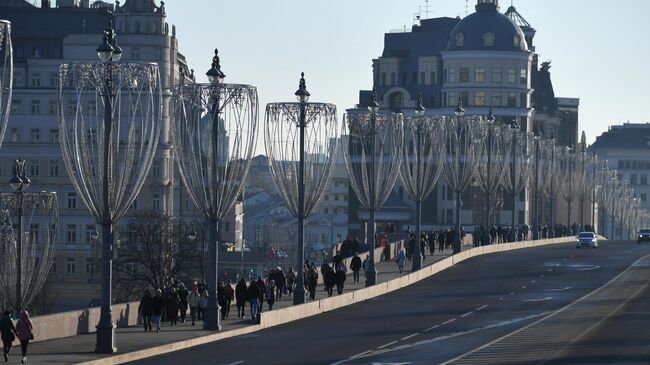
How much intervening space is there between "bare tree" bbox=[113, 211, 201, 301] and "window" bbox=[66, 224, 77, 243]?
1726 centimetres

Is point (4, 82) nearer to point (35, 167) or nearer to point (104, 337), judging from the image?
point (104, 337)

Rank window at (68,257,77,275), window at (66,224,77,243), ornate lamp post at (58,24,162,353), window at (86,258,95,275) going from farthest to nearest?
window at (66,224,77,243) → window at (68,257,77,275) → window at (86,258,95,275) → ornate lamp post at (58,24,162,353)

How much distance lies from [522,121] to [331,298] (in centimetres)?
12921

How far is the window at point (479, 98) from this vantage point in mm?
191750

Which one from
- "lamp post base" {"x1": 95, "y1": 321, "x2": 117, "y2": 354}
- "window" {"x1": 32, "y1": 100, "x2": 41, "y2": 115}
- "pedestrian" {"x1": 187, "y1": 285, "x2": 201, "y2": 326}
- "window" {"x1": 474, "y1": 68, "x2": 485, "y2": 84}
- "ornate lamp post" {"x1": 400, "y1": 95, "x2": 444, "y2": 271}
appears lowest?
"lamp post base" {"x1": 95, "y1": 321, "x2": 117, "y2": 354}

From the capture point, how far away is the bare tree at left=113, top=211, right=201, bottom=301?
10236 centimetres

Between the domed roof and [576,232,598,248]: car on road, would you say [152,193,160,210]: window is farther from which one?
the domed roof

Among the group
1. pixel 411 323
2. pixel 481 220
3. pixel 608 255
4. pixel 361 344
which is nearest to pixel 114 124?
pixel 361 344

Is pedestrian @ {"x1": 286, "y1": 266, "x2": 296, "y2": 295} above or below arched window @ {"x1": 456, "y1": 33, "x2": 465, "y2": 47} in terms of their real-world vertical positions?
below

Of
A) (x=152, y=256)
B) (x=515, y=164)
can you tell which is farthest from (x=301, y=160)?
(x=515, y=164)

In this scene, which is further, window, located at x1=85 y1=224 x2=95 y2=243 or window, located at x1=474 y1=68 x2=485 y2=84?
window, located at x1=474 y1=68 x2=485 y2=84

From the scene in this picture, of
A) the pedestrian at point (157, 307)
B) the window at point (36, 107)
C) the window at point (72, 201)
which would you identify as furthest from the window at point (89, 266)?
the pedestrian at point (157, 307)

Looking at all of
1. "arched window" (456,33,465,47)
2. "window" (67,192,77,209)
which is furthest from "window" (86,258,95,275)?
"arched window" (456,33,465,47)

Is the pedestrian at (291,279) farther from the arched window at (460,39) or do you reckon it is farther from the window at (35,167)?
the arched window at (460,39)
